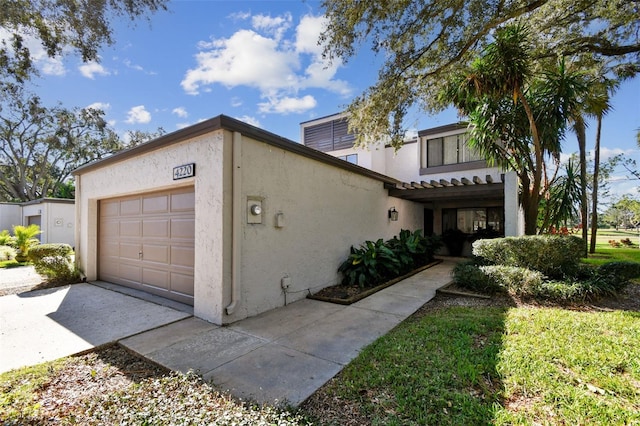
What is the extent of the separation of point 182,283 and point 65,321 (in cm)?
178

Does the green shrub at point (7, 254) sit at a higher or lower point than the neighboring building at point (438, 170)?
lower

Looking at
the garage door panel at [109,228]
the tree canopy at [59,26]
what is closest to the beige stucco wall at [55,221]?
the garage door panel at [109,228]

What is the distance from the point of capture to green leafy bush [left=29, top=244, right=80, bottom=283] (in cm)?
766

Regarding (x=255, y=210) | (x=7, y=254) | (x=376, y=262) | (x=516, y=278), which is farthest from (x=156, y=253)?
(x=7, y=254)

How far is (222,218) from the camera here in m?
4.61

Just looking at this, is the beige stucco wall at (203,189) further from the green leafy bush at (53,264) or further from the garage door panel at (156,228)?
the green leafy bush at (53,264)

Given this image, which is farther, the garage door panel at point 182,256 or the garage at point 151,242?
the garage at point 151,242

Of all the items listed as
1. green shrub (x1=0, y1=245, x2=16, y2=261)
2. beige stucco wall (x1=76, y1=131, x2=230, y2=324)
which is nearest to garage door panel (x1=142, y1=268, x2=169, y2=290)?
beige stucco wall (x1=76, y1=131, x2=230, y2=324)

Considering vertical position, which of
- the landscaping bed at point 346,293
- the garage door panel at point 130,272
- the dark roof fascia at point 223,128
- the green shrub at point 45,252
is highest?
the dark roof fascia at point 223,128

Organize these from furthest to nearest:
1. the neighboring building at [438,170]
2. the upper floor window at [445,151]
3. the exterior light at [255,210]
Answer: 1. the upper floor window at [445,151]
2. the neighboring building at [438,170]
3. the exterior light at [255,210]

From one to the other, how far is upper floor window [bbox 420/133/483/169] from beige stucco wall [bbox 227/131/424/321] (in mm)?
5636

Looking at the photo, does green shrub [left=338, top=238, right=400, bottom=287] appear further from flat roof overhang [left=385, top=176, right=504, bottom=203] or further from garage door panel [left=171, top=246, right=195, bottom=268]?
garage door panel [left=171, top=246, right=195, bottom=268]

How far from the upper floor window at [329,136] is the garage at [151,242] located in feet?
32.0

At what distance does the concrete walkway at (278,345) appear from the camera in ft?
9.71
